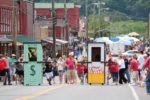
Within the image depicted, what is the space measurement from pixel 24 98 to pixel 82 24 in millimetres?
119383

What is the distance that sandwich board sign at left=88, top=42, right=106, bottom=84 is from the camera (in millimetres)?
43250

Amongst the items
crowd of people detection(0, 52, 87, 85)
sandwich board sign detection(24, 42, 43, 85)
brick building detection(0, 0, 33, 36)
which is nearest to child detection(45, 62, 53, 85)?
crowd of people detection(0, 52, 87, 85)

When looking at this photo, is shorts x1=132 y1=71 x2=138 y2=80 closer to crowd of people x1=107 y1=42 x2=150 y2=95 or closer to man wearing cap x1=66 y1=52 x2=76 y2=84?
crowd of people x1=107 y1=42 x2=150 y2=95

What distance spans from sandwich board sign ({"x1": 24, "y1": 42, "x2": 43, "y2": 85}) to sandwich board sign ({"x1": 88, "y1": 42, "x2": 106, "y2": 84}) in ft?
9.51

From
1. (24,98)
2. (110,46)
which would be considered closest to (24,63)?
(24,98)

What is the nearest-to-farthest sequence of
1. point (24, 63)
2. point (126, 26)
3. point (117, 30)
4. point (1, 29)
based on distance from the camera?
point (24, 63)
point (1, 29)
point (117, 30)
point (126, 26)

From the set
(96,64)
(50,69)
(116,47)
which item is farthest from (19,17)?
(96,64)

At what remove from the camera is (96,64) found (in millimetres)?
43688

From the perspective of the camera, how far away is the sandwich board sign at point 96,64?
142 feet

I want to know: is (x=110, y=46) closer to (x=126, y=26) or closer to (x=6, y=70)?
(x=6, y=70)

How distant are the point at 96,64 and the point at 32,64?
3.71 m

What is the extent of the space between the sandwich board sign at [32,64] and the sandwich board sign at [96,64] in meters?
2.90

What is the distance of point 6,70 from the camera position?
43.8 meters

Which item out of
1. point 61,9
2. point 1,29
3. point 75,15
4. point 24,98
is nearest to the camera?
point 24,98
